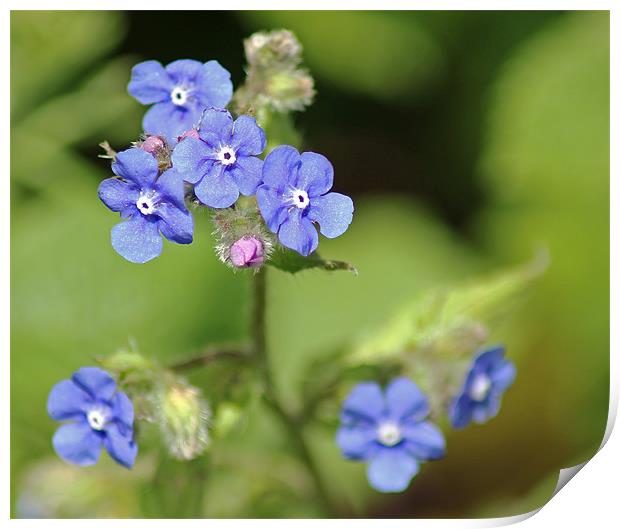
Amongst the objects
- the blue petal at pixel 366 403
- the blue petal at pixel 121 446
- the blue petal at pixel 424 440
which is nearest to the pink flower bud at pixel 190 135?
the blue petal at pixel 121 446

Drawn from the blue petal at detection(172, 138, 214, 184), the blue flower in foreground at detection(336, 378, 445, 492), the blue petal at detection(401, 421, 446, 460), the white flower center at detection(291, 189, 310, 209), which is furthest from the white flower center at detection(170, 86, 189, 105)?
the blue petal at detection(401, 421, 446, 460)

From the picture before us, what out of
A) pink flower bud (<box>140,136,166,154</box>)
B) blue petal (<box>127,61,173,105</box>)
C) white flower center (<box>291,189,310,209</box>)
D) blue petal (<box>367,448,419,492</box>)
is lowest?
blue petal (<box>367,448,419,492</box>)

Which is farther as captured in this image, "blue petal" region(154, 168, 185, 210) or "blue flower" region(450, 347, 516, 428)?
"blue flower" region(450, 347, 516, 428)

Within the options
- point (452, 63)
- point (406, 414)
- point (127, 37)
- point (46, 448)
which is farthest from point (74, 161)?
point (406, 414)

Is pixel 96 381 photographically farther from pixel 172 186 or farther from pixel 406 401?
pixel 406 401

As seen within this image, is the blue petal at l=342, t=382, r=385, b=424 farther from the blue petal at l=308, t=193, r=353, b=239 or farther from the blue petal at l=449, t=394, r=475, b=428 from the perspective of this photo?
the blue petal at l=308, t=193, r=353, b=239

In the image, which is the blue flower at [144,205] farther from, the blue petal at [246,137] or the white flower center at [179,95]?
the white flower center at [179,95]
